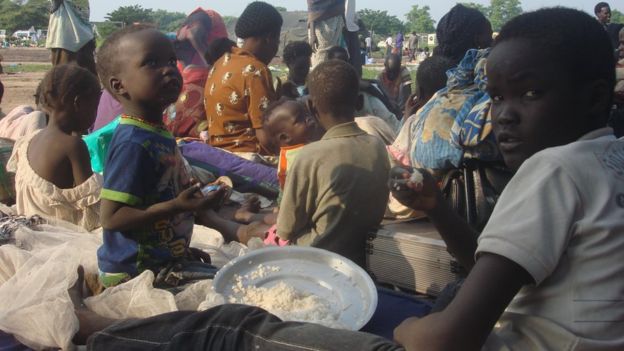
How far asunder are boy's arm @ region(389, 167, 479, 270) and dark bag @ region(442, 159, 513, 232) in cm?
95

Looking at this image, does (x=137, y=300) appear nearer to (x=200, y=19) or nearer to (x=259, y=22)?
(x=259, y=22)

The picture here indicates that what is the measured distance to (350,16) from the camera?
23.8 ft

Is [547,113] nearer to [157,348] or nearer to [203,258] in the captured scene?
[157,348]

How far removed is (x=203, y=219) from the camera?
3.86 m

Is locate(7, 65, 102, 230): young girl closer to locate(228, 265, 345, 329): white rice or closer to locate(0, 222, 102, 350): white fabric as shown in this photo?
A: locate(0, 222, 102, 350): white fabric

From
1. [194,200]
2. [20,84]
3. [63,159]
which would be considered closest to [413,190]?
[194,200]

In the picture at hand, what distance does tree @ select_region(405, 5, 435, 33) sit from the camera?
73.9 meters

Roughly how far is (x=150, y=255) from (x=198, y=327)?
79 cm

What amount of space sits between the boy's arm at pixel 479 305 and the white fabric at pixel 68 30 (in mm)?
5234

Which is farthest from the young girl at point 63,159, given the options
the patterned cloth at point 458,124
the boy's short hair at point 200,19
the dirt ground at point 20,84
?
the dirt ground at point 20,84

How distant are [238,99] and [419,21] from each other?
2959 inches

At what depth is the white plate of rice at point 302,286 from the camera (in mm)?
2203

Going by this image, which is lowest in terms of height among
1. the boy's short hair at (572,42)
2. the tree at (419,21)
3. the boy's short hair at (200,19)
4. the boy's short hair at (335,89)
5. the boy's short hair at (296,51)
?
the tree at (419,21)

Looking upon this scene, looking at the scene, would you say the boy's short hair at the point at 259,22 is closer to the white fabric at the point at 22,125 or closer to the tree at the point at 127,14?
the white fabric at the point at 22,125
